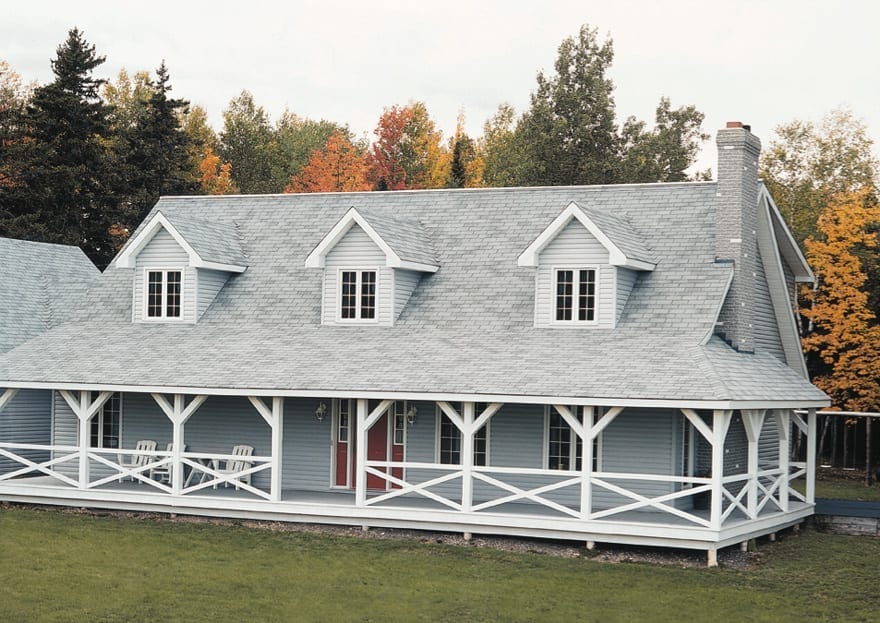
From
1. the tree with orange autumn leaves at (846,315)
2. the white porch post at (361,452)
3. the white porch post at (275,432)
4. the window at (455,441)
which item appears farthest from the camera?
→ the tree with orange autumn leaves at (846,315)

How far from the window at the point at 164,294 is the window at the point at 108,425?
2120 mm

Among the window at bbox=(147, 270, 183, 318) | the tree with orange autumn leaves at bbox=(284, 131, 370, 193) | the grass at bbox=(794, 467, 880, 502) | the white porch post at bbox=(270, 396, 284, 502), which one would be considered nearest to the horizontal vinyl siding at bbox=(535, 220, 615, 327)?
the white porch post at bbox=(270, 396, 284, 502)

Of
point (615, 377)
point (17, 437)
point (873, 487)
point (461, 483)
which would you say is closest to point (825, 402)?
point (615, 377)

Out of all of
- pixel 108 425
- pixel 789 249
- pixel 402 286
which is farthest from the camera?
pixel 108 425

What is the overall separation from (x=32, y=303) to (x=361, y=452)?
12738 mm

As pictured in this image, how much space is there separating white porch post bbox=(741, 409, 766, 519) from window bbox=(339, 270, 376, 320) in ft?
27.4

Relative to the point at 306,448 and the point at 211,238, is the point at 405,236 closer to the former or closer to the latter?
the point at 211,238

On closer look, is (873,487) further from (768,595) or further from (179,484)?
(179,484)

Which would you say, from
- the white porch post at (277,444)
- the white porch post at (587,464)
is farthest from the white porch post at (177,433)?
the white porch post at (587,464)

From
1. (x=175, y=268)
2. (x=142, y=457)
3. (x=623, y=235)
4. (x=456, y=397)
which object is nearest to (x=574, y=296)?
(x=623, y=235)

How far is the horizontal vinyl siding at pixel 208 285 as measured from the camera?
2800 cm

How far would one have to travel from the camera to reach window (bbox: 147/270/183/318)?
28.3 m

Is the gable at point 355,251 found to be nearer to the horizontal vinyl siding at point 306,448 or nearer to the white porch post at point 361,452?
the horizontal vinyl siding at point 306,448

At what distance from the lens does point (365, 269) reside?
26.5 metres
